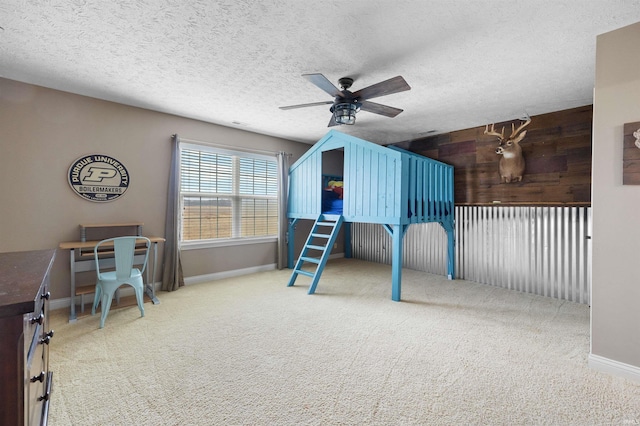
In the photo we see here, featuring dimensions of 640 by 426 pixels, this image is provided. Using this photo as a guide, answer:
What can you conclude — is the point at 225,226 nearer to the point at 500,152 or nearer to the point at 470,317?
the point at 470,317

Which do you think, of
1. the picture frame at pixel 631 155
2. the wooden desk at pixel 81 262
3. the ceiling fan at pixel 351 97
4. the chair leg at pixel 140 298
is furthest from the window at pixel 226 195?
the picture frame at pixel 631 155

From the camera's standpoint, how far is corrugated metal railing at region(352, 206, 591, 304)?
3535 mm

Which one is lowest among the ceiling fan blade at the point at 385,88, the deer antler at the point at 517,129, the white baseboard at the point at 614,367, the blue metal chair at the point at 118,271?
the white baseboard at the point at 614,367

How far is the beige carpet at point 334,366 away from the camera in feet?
5.45

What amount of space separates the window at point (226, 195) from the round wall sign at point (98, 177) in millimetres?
779

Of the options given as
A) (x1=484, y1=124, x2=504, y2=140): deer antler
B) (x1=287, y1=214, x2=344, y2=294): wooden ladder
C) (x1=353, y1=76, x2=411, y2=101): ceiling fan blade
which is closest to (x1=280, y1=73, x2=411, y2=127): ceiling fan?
(x1=353, y1=76, x2=411, y2=101): ceiling fan blade

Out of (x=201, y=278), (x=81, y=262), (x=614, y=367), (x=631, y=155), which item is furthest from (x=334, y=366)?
(x=81, y=262)

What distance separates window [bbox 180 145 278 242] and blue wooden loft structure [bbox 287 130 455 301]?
1.45 feet

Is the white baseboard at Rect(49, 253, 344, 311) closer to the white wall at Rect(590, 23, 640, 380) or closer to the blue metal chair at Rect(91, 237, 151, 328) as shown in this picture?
the blue metal chair at Rect(91, 237, 151, 328)

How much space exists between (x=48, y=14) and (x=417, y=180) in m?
3.95

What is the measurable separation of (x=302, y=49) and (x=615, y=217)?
2749 mm

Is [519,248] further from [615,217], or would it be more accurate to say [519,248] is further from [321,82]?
[321,82]

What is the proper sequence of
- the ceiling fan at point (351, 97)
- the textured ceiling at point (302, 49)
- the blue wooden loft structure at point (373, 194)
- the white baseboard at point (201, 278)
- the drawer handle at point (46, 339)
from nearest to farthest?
the drawer handle at point (46, 339) < the textured ceiling at point (302, 49) < the ceiling fan at point (351, 97) < the white baseboard at point (201, 278) < the blue wooden loft structure at point (373, 194)

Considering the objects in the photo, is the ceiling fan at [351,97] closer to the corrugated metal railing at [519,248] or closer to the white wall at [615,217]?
the white wall at [615,217]
